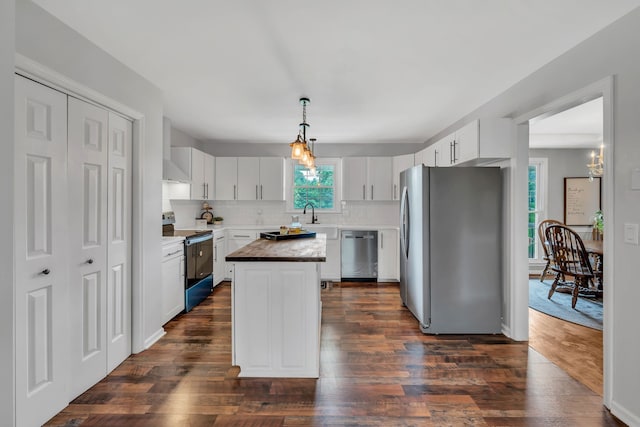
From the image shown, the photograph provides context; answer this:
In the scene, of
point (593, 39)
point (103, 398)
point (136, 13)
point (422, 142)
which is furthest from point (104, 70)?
point (422, 142)

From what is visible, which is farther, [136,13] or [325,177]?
[325,177]

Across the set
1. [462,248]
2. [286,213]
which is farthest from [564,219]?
[286,213]

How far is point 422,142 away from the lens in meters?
5.61

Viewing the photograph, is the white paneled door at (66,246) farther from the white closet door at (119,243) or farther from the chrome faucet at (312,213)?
the chrome faucet at (312,213)

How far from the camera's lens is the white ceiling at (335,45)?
1.87 meters

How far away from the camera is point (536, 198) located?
5996 mm

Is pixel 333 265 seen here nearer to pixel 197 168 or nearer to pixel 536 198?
pixel 197 168

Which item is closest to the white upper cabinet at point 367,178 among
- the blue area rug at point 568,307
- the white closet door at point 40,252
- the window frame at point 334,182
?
the window frame at point 334,182

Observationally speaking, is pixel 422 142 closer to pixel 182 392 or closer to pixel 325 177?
pixel 325 177

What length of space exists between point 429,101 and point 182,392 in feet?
11.4

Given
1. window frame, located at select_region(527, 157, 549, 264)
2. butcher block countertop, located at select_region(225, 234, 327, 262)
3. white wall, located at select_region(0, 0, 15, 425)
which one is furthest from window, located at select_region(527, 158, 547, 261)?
white wall, located at select_region(0, 0, 15, 425)

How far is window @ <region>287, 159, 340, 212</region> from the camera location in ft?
19.1

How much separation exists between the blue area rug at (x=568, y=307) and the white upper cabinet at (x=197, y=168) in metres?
4.83

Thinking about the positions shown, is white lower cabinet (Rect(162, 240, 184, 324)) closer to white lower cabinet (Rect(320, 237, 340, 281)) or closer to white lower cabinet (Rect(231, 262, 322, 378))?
white lower cabinet (Rect(231, 262, 322, 378))
